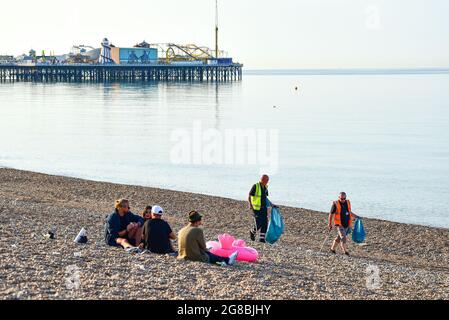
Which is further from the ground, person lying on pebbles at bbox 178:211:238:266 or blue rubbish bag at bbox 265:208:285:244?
person lying on pebbles at bbox 178:211:238:266

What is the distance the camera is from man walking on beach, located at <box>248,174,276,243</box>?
13906 millimetres

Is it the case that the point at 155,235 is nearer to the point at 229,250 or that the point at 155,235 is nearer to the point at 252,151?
the point at 229,250

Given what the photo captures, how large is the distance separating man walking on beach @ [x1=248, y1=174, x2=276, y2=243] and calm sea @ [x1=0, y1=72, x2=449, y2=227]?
9.20 metres

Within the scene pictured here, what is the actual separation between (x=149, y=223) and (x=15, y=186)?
553 inches

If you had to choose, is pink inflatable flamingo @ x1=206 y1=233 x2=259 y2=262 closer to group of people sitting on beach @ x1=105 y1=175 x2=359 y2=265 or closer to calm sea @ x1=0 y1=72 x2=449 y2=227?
group of people sitting on beach @ x1=105 y1=175 x2=359 y2=265

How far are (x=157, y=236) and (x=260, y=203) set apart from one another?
319 cm

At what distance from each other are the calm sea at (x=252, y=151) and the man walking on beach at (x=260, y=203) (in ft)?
30.2

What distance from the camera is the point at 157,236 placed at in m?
11.3

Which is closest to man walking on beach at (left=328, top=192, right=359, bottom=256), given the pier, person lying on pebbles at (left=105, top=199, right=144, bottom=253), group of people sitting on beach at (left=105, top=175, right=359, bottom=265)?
group of people sitting on beach at (left=105, top=175, right=359, bottom=265)

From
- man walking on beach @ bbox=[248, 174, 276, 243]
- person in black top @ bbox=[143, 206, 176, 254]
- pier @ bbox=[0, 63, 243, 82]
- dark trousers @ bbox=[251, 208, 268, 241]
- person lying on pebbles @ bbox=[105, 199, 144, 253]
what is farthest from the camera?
pier @ bbox=[0, 63, 243, 82]

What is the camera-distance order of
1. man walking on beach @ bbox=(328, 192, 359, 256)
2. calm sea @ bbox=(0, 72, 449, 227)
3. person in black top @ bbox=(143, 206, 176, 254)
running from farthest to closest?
calm sea @ bbox=(0, 72, 449, 227) < man walking on beach @ bbox=(328, 192, 359, 256) < person in black top @ bbox=(143, 206, 176, 254)

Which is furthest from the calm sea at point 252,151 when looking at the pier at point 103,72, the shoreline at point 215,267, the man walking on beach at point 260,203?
the pier at point 103,72

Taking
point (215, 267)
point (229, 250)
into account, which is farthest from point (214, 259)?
point (229, 250)

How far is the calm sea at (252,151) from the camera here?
27.7 metres
